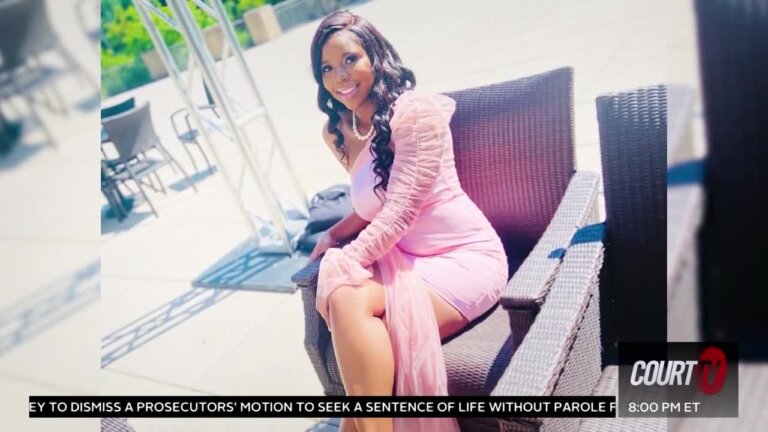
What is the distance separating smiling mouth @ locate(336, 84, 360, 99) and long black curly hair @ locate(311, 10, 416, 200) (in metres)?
0.06

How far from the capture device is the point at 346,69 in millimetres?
Answer: 1537

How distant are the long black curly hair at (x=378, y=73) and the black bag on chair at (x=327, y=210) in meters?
1.13

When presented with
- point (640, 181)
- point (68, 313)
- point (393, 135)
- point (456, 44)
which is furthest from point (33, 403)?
point (456, 44)

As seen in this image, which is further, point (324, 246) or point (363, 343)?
point (324, 246)

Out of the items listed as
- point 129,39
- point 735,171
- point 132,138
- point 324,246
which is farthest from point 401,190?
point 129,39

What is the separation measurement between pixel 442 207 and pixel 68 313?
145 cm

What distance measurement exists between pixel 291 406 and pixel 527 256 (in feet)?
2.93

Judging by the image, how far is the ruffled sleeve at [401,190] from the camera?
55.9 inches

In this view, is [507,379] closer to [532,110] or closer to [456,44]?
[532,110]

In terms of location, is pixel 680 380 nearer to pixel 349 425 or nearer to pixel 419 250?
pixel 419 250

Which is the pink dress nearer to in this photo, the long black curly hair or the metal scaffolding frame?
the long black curly hair

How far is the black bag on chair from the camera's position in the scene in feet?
8.84

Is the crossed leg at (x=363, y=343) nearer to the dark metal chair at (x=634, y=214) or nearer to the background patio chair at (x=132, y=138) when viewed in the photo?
the dark metal chair at (x=634, y=214)

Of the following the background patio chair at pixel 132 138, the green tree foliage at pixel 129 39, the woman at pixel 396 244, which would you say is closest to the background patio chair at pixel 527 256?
the woman at pixel 396 244
